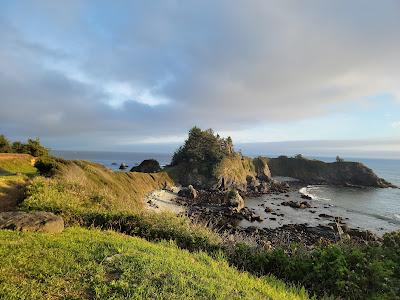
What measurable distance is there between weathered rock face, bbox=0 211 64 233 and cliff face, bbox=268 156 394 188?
84496mm

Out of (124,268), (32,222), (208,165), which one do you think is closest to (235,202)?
(208,165)

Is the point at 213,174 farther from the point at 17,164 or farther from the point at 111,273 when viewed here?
the point at 111,273

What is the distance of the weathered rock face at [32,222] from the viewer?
9445 mm

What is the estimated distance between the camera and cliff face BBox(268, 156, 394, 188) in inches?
3287

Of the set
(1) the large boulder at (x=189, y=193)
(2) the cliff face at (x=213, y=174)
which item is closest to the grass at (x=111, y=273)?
(1) the large boulder at (x=189, y=193)

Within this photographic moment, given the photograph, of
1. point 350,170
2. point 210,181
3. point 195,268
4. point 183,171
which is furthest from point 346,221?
point 350,170

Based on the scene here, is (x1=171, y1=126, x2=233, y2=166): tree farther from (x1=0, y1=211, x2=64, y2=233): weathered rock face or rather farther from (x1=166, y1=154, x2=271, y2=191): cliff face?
(x1=0, y1=211, x2=64, y2=233): weathered rock face

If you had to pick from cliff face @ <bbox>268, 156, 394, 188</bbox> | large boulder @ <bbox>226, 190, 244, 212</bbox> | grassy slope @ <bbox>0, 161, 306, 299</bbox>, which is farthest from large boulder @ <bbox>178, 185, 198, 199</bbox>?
cliff face @ <bbox>268, 156, 394, 188</bbox>

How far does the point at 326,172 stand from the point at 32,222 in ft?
298

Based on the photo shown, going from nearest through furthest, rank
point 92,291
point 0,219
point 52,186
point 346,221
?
point 92,291 < point 0,219 < point 52,186 < point 346,221

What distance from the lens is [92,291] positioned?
5680 mm

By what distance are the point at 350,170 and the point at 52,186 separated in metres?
87.1

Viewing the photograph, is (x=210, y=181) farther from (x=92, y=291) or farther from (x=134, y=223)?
(x=92, y=291)

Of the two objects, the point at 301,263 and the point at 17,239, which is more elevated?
the point at 17,239
